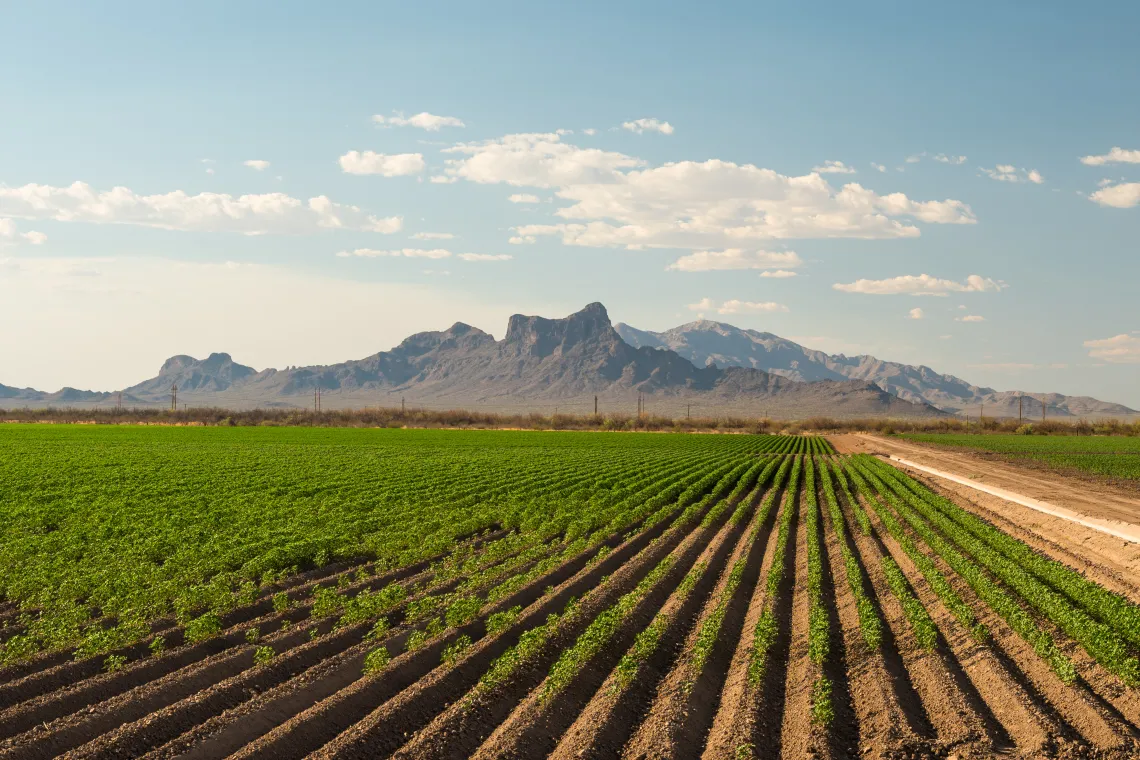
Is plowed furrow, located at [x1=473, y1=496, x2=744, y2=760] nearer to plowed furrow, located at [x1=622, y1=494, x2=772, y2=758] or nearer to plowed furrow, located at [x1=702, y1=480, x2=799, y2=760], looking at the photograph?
plowed furrow, located at [x1=622, y1=494, x2=772, y2=758]

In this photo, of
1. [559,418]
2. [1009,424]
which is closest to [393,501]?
[559,418]

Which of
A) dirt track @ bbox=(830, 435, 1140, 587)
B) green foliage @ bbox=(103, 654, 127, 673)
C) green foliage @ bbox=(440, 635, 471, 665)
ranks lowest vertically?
green foliage @ bbox=(103, 654, 127, 673)

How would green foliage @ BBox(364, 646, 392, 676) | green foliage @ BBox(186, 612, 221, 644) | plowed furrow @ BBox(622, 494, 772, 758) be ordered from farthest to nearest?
1. green foliage @ BBox(186, 612, 221, 644)
2. green foliage @ BBox(364, 646, 392, 676)
3. plowed furrow @ BBox(622, 494, 772, 758)

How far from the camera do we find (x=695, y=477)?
36625mm

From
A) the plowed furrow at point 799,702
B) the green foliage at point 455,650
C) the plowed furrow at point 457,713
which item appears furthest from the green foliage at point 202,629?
the plowed furrow at point 799,702

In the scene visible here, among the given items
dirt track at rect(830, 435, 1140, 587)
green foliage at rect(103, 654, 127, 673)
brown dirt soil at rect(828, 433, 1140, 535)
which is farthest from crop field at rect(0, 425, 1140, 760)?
brown dirt soil at rect(828, 433, 1140, 535)

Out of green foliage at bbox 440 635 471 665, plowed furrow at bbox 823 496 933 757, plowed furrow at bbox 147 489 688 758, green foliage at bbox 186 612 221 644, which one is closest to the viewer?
plowed furrow at bbox 147 489 688 758

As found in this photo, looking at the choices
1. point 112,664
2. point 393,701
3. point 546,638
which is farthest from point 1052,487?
point 112,664

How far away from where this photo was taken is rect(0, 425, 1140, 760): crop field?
8.31 meters

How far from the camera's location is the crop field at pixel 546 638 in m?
8.31

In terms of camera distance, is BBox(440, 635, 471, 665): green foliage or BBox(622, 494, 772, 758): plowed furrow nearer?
BBox(622, 494, 772, 758): plowed furrow

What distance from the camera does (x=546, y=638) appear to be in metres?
11.3

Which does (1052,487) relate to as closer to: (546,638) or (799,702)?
(799,702)

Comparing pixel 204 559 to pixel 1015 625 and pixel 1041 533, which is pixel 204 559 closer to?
pixel 1015 625
